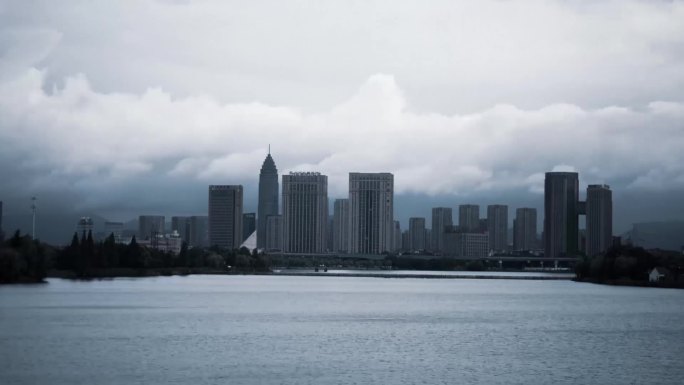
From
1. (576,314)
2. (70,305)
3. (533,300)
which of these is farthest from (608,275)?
(70,305)

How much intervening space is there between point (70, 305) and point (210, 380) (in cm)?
4252

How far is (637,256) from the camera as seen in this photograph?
154m

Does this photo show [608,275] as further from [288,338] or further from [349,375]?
[349,375]

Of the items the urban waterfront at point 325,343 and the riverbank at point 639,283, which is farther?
the riverbank at point 639,283

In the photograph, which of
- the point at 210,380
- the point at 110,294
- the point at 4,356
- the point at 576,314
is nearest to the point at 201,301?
the point at 110,294

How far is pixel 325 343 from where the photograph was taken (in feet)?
179

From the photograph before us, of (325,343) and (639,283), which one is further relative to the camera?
(639,283)

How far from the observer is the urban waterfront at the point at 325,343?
1681 inches

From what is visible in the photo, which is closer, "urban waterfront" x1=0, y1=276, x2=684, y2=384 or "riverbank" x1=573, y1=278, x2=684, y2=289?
"urban waterfront" x1=0, y1=276, x2=684, y2=384

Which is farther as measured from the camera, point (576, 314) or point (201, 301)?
point (201, 301)

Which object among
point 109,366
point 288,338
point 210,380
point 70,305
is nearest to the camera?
point 210,380

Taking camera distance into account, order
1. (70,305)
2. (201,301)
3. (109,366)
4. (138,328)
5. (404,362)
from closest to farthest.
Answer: (109,366)
(404,362)
(138,328)
(70,305)
(201,301)

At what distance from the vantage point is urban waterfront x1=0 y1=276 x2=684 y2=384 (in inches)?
1681

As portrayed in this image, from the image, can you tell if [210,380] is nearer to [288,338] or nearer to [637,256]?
[288,338]
